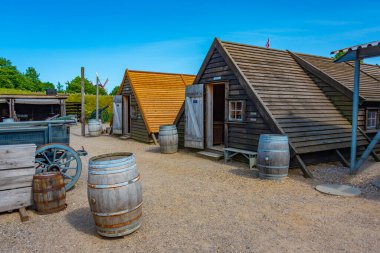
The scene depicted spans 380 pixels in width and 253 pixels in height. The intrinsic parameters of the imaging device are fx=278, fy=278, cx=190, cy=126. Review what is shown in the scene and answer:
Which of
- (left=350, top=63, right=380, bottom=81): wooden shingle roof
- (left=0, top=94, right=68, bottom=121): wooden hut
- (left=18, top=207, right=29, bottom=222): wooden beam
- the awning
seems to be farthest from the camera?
(left=0, top=94, right=68, bottom=121): wooden hut

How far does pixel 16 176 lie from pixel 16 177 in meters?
0.02

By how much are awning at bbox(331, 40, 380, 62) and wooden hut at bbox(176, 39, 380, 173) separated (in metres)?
2.18

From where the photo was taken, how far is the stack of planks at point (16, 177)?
189 inches

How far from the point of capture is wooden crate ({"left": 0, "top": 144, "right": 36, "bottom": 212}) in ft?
15.8

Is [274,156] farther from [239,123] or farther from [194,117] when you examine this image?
[194,117]

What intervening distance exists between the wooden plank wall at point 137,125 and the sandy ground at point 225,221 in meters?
6.96

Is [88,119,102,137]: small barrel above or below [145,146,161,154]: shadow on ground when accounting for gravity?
above

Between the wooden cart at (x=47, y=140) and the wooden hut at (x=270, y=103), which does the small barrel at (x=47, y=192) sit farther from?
the wooden hut at (x=270, y=103)

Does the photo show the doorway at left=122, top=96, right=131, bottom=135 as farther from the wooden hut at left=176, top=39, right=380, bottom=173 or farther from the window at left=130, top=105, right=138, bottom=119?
the wooden hut at left=176, top=39, right=380, bottom=173

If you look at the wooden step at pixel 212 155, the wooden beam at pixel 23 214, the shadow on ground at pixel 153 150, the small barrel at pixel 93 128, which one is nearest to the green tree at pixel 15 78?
the small barrel at pixel 93 128

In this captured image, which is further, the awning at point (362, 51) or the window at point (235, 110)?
the window at point (235, 110)

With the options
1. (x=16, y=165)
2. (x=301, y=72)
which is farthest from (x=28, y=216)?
(x=301, y=72)

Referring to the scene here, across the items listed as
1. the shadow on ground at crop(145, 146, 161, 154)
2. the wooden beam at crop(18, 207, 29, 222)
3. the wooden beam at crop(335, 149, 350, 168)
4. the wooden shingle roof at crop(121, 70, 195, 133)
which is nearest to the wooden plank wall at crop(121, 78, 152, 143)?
the wooden shingle roof at crop(121, 70, 195, 133)

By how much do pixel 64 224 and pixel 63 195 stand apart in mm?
→ 669
